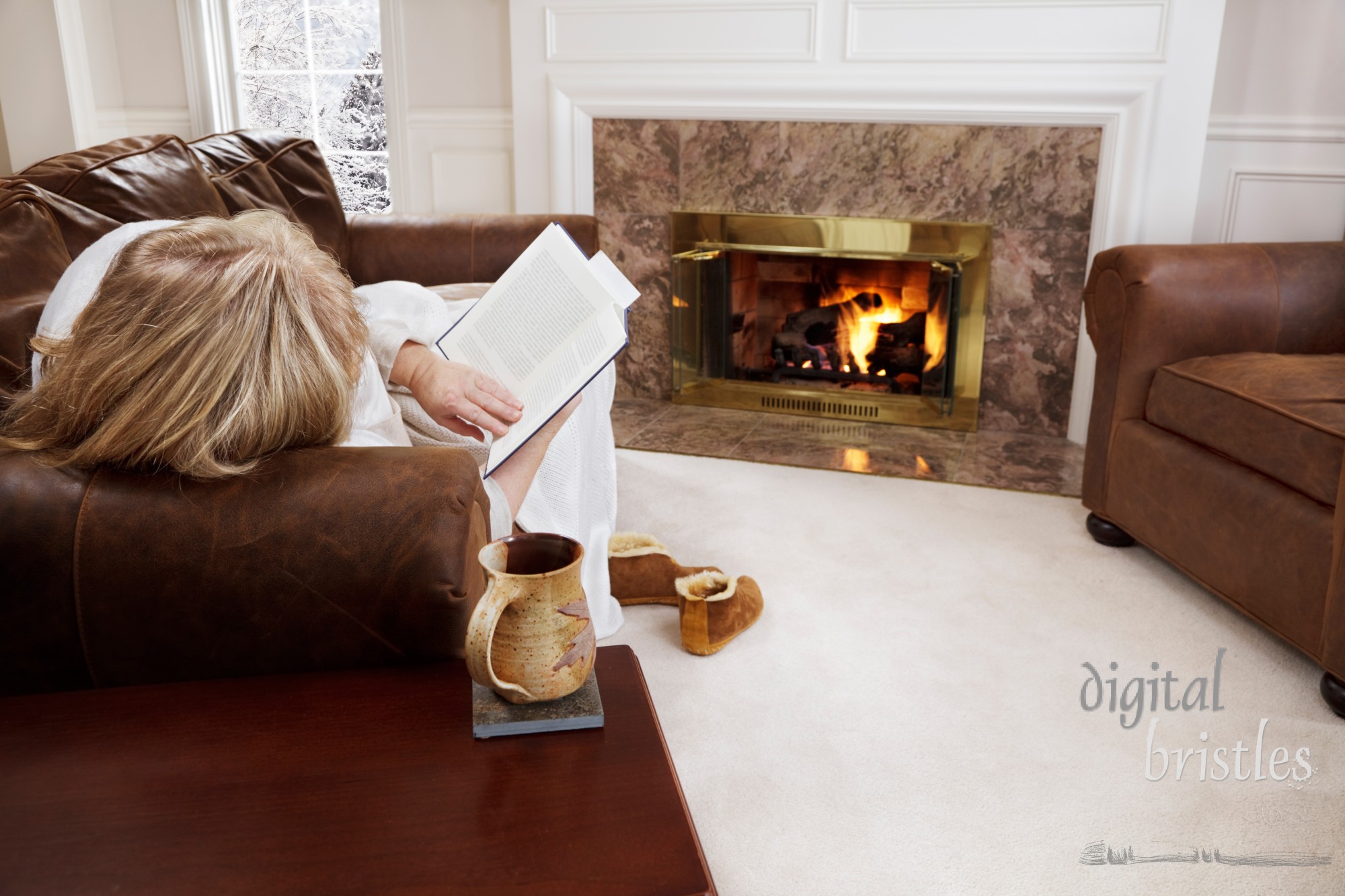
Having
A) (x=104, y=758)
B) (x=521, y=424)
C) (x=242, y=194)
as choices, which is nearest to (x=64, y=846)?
(x=104, y=758)

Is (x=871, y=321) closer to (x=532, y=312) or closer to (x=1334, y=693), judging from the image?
(x=1334, y=693)

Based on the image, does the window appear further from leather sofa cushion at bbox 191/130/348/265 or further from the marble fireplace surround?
leather sofa cushion at bbox 191/130/348/265

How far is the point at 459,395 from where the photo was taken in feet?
3.56

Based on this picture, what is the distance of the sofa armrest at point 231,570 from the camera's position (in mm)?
800

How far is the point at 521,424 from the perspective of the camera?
1.05m

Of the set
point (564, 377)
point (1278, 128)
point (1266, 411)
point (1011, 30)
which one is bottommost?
point (1266, 411)

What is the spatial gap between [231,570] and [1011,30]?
2616mm

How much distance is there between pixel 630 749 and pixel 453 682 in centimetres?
18

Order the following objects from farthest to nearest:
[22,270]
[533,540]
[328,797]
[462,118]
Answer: [462,118]
[22,270]
[533,540]
[328,797]

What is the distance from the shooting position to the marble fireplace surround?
2820mm

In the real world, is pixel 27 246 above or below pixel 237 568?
above

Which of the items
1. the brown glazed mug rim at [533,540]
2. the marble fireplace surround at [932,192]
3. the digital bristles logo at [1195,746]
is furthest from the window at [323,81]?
the brown glazed mug rim at [533,540]

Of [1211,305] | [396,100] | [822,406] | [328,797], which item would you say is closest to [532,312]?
[328,797]

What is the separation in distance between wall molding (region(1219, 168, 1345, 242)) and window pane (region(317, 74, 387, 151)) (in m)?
2.87
